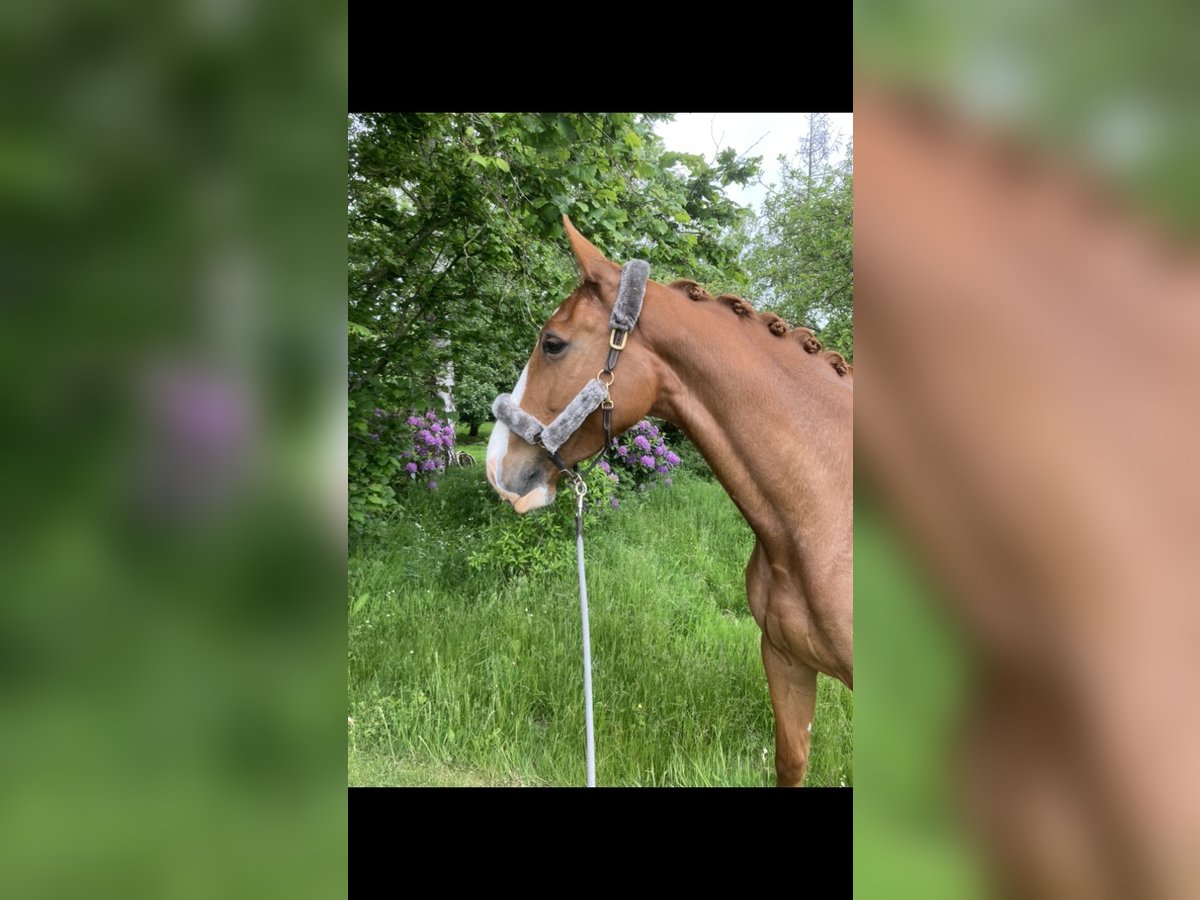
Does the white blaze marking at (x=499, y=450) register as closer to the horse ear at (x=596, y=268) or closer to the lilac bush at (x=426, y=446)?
the horse ear at (x=596, y=268)

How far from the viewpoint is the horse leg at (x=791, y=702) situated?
4.55ft

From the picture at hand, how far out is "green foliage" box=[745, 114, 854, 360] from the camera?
2.67 m

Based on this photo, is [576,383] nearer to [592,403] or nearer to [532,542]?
[592,403]

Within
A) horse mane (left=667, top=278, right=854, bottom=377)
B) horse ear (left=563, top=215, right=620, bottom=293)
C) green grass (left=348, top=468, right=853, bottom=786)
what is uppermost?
horse ear (left=563, top=215, right=620, bottom=293)

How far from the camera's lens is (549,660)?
207cm

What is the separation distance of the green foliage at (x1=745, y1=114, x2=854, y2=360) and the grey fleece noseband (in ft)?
5.29

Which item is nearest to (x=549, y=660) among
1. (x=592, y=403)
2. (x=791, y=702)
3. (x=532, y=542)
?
(x=532, y=542)

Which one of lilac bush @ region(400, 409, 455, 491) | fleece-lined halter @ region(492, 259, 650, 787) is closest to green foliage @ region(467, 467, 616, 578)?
lilac bush @ region(400, 409, 455, 491)

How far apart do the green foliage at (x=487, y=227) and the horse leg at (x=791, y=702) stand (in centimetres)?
140
